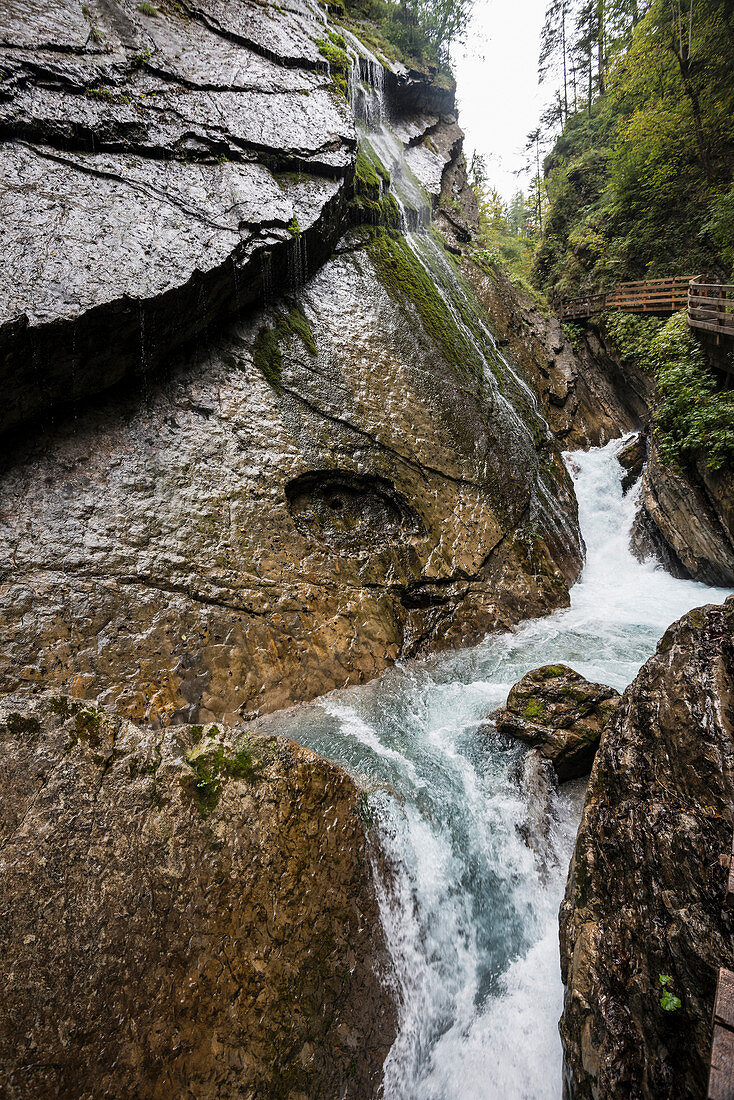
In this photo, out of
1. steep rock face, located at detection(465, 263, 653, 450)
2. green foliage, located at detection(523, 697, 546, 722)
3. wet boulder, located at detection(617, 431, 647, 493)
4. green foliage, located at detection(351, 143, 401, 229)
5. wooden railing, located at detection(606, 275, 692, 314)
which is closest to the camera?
green foliage, located at detection(523, 697, 546, 722)

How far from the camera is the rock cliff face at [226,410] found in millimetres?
4645

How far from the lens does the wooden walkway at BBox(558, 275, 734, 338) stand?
10789 millimetres

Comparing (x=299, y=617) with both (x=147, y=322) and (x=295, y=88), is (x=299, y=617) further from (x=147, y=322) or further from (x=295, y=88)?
(x=295, y=88)

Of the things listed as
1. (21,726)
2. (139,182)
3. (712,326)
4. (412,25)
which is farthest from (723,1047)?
(412,25)

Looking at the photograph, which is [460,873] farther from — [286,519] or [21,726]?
[286,519]

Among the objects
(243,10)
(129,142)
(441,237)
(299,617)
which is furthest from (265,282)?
(441,237)

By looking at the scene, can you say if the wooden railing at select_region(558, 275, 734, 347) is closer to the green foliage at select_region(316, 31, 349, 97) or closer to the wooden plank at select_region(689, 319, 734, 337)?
the wooden plank at select_region(689, 319, 734, 337)

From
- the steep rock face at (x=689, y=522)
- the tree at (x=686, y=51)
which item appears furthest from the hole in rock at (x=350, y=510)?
the tree at (x=686, y=51)

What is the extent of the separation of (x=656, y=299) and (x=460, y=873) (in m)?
15.3

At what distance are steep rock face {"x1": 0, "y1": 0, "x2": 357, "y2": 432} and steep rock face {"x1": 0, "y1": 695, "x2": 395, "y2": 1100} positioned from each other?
4.01 m

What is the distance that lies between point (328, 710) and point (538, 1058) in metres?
2.99

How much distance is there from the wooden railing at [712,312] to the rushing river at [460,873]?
6935 mm

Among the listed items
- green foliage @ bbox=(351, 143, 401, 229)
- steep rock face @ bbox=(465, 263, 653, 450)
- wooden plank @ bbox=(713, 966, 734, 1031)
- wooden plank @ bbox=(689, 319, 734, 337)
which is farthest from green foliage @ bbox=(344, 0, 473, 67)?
wooden plank @ bbox=(713, 966, 734, 1031)

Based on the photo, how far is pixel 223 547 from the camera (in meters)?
5.40
